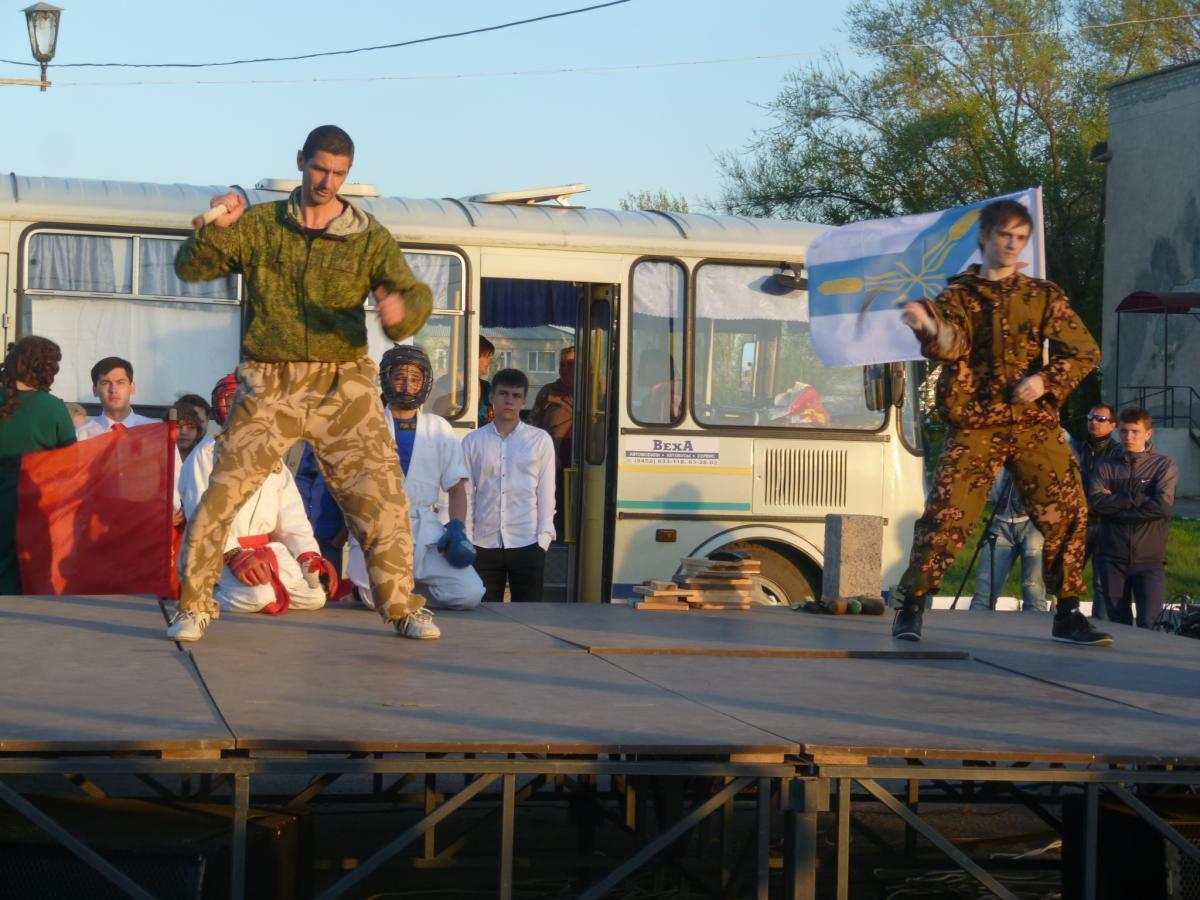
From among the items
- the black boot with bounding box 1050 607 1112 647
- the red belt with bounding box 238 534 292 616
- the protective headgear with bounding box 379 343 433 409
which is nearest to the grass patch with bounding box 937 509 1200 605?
the black boot with bounding box 1050 607 1112 647

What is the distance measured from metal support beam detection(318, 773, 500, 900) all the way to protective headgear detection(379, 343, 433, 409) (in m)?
3.89

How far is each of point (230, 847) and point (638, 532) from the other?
259 inches

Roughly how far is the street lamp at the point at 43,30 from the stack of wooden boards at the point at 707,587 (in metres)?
13.0

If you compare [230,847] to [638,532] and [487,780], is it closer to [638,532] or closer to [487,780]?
[487,780]

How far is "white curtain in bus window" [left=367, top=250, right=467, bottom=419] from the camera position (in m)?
11.1

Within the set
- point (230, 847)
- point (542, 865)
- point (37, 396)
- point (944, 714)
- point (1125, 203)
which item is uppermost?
point (1125, 203)

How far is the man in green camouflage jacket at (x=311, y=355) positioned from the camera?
6.60m

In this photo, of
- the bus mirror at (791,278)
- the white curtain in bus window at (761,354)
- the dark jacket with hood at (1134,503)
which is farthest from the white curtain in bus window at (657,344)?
the dark jacket with hood at (1134,503)

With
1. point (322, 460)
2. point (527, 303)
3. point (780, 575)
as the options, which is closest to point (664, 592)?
point (322, 460)

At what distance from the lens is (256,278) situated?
668cm

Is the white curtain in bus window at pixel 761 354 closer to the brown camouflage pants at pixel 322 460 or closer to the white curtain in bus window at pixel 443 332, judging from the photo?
the white curtain in bus window at pixel 443 332

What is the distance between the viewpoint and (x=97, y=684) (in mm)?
5461

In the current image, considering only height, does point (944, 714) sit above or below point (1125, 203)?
below

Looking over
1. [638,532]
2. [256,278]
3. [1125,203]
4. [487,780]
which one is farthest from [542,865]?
[1125,203]
